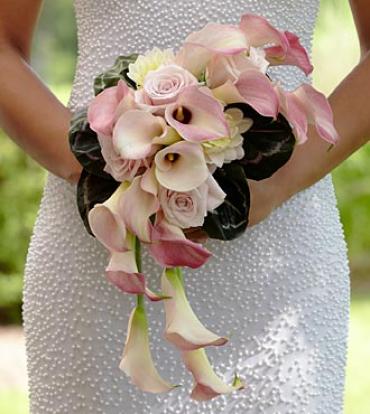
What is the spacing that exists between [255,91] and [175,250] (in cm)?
23

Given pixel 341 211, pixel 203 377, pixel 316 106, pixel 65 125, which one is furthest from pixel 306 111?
pixel 341 211

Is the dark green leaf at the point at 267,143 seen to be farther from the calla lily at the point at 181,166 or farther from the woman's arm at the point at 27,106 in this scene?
the woman's arm at the point at 27,106

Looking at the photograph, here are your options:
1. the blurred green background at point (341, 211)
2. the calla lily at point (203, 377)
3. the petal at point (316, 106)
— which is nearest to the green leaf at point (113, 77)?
the petal at point (316, 106)

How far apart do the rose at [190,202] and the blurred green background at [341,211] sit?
3.79 meters

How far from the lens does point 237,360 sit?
192 cm

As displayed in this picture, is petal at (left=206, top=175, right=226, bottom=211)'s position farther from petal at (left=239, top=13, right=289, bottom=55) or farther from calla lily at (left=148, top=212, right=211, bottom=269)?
petal at (left=239, top=13, right=289, bottom=55)

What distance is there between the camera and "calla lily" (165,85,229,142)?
1415 millimetres

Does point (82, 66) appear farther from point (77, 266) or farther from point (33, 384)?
point (33, 384)

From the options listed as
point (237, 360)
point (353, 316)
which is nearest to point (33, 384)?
point (237, 360)

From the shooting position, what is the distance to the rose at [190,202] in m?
1.45

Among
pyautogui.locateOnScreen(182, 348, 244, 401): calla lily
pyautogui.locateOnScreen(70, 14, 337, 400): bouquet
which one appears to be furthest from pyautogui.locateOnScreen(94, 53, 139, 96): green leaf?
pyautogui.locateOnScreen(182, 348, 244, 401): calla lily

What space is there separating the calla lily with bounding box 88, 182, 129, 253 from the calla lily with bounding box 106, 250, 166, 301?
0.04 feet

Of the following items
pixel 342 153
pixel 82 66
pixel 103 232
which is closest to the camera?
pixel 103 232

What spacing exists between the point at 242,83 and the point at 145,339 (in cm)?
34
